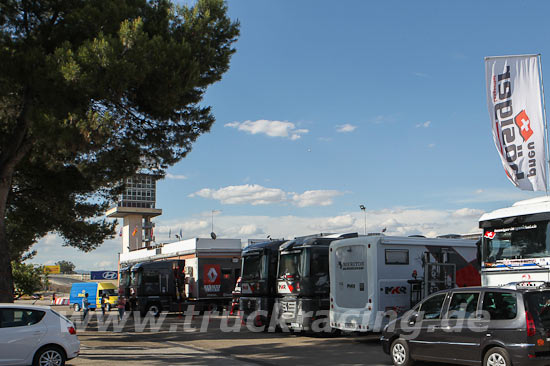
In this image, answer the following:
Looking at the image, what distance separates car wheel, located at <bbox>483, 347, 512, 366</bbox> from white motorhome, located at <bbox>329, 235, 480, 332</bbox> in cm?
465

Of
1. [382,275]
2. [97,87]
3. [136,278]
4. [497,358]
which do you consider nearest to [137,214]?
[136,278]

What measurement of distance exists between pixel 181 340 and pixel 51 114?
7.85m

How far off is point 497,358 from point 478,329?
59cm

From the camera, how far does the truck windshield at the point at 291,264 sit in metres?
17.5

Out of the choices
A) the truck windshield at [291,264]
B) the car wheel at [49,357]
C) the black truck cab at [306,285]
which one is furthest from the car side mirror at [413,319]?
the car wheel at [49,357]

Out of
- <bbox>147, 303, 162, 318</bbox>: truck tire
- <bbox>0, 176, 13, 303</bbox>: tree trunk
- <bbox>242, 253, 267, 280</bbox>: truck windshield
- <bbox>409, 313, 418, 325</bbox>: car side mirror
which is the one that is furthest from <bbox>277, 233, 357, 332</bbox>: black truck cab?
<bbox>147, 303, 162, 318</bbox>: truck tire

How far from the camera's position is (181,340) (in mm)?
17594

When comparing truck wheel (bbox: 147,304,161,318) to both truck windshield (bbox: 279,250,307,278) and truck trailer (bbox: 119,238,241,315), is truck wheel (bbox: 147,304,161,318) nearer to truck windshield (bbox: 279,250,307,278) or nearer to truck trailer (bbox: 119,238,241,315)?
truck trailer (bbox: 119,238,241,315)

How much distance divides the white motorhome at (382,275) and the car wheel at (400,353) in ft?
8.35

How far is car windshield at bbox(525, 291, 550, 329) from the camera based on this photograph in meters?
8.89

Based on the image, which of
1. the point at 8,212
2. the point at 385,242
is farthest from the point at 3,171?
the point at 385,242

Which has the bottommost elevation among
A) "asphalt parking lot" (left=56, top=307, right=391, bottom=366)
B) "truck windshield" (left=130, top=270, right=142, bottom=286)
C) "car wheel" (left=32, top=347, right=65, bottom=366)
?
"asphalt parking lot" (left=56, top=307, right=391, bottom=366)

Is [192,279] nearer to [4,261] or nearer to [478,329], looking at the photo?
[4,261]

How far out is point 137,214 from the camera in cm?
8331
